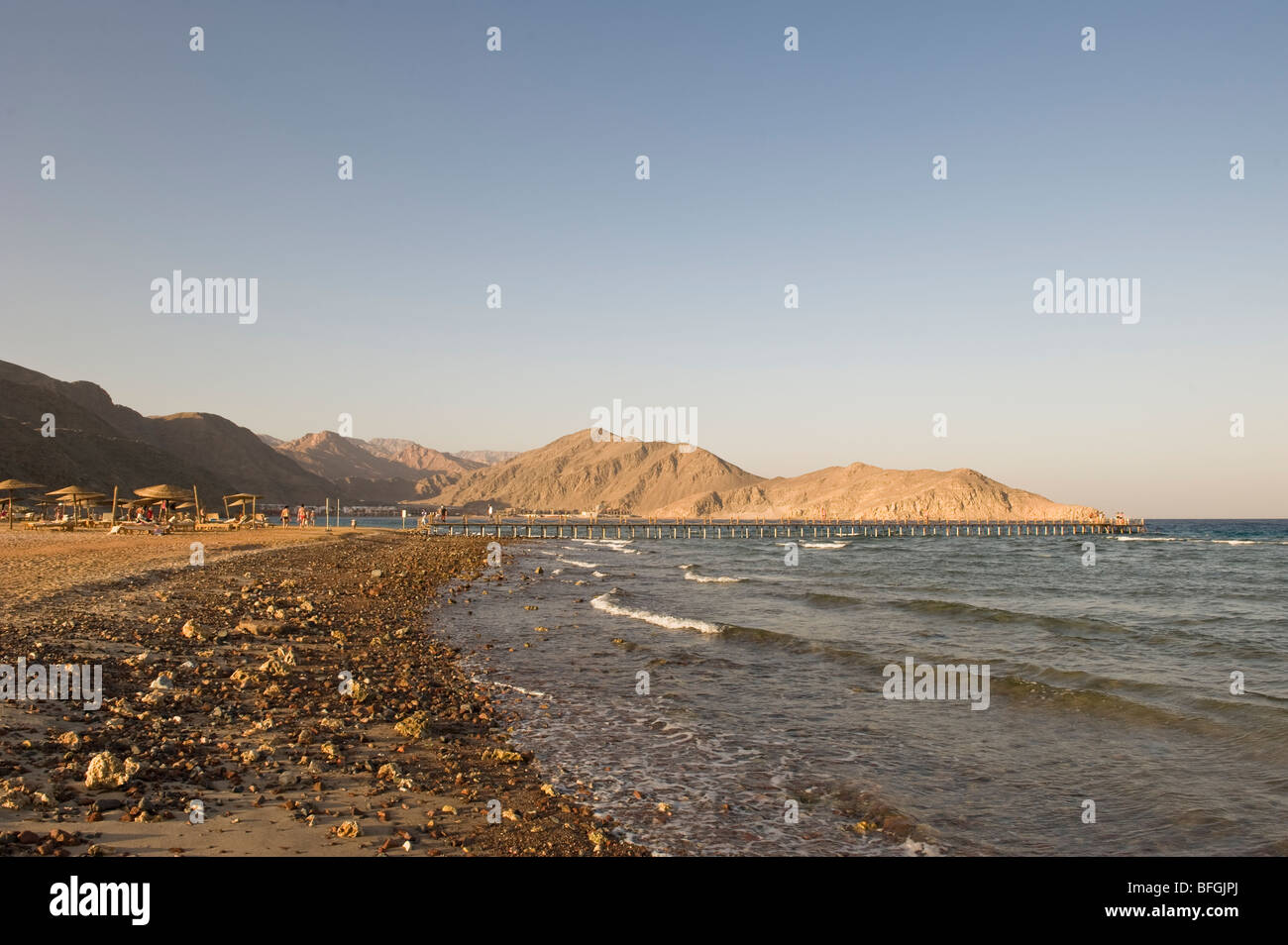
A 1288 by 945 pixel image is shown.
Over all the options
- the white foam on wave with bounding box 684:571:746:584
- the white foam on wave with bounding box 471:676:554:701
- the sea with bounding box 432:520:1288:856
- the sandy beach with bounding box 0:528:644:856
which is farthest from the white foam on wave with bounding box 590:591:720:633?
the white foam on wave with bounding box 684:571:746:584

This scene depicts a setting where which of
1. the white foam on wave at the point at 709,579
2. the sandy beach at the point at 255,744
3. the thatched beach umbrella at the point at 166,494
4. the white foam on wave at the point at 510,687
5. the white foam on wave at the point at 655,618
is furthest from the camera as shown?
the thatched beach umbrella at the point at 166,494

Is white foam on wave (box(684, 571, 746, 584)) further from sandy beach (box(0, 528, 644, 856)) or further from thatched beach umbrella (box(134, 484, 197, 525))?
thatched beach umbrella (box(134, 484, 197, 525))

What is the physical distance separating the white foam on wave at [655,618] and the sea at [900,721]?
168 mm

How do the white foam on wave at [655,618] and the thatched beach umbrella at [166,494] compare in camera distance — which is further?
the thatched beach umbrella at [166,494]

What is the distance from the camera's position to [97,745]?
7523 millimetres

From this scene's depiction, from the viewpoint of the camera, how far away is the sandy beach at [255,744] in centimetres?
603

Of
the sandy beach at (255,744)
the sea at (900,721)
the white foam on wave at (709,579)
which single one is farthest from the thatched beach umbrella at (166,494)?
the white foam on wave at (709,579)

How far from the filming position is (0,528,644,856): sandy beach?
6.03m

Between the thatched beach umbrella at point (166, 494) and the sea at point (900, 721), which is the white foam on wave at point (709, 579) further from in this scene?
the thatched beach umbrella at point (166, 494)

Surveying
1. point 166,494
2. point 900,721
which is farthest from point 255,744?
point 166,494

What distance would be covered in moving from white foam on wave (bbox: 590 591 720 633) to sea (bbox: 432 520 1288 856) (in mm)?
168

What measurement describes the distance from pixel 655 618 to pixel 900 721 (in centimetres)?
1232

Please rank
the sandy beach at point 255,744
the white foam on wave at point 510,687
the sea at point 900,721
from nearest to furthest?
the sandy beach at point 255,744 → the sea at point 900,721 → the white foam on wave at point 510,687
